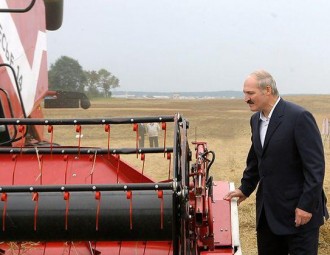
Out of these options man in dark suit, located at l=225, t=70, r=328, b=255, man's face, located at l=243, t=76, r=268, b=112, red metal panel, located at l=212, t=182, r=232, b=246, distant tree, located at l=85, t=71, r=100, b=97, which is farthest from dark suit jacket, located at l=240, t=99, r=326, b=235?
distant tree, located at l=85, t=71, r=100, b=97

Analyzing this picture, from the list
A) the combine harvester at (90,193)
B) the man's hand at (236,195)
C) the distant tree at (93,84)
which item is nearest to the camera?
the combine harvester at (90,193)

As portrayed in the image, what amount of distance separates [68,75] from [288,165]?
4592 cm

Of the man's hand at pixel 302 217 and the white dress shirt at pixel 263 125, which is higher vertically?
the white dress shirt at pixel 263 125

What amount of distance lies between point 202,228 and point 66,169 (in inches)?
34.2

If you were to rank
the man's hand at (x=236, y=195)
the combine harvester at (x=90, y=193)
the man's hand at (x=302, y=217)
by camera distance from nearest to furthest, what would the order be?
the combine harvester at (x=90, y=193)
the man's hand at (x=302, y=217)
the man's hand at (x=236, y=195)

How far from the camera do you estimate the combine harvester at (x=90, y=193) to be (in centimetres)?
244

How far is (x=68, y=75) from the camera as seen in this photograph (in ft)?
157

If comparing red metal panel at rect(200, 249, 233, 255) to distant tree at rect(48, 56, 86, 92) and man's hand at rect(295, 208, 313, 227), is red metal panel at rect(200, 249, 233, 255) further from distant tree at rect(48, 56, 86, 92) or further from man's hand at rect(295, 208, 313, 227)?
distant tree at rect(48, 56, 86, 92)

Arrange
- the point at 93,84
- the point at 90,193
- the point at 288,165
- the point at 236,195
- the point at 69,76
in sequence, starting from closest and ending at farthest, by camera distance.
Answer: the point at 90,193 < the point at 288,165 < the point at 236,195 < the point at 69,76 < the point at 93,84

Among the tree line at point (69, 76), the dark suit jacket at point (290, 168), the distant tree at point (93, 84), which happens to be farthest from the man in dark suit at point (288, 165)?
the distant tree at point (93, 84)

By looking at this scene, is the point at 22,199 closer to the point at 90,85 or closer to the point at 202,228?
the point at 202,228

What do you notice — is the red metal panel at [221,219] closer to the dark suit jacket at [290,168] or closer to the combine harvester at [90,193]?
the combine harvester at [90,193]

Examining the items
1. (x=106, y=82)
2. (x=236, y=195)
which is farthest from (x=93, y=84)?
(x=236, y=195)

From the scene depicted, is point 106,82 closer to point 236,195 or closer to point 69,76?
point 69,76
